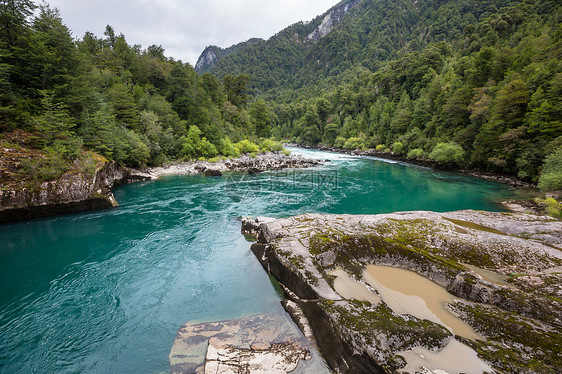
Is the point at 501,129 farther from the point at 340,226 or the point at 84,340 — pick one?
the point at 84,340

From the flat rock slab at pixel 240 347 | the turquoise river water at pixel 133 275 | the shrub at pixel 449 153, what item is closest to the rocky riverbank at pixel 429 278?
the flat rock slab at pixel 240 347

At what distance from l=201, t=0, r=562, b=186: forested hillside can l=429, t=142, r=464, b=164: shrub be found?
0.39ft

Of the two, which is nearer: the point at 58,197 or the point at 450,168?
the point at 58,197

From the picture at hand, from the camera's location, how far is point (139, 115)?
96.2 feet

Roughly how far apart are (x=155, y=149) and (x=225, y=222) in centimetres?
2163

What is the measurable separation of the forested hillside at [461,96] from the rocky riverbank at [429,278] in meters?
17.2

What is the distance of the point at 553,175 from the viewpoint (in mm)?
14727

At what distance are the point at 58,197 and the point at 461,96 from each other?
165ft

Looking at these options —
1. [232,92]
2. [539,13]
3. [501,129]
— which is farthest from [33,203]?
[539,13]

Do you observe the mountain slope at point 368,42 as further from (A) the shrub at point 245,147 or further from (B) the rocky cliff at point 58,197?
(B) the rocky cliff at point 58,197

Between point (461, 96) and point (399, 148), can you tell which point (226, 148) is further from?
point (461, 96)

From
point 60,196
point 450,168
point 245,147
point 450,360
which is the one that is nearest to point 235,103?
point 245,147

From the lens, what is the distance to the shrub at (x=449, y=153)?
97.9ft

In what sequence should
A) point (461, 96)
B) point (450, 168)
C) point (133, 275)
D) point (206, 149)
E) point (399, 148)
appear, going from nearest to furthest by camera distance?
point (133, 275) < point (450, 168) < point (461, 96) < point (206, 149) < point (399, 148)
